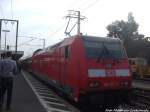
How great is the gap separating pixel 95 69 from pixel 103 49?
97cm

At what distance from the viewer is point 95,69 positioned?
1253 cm

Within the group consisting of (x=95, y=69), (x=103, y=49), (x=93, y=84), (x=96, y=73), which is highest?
(x=103, y=49)

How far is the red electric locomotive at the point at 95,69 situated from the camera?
12266 millimetres

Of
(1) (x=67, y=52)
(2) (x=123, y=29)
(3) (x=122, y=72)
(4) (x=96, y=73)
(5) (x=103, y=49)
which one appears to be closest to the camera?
(4) (x=96, y=73)

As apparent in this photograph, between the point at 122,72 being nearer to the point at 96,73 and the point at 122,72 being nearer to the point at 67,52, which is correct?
the point at 96,73

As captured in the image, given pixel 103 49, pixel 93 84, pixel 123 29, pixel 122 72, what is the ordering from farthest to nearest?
pixel 123 29, pixel 103 49, pixel 122 72, pixel 93 84

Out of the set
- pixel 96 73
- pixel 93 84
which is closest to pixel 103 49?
pixel 96 73

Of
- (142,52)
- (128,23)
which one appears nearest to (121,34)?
(128,23)

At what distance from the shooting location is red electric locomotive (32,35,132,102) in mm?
12266

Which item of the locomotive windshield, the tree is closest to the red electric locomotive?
the locomotive windshield

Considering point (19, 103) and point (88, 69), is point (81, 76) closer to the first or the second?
point (88, 69)

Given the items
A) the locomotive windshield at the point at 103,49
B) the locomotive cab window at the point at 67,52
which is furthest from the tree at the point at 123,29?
the locomotive windshield at the point at 103,49

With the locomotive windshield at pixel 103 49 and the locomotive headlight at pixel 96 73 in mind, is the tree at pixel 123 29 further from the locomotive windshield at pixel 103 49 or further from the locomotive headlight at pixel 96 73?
the locomotive headlight at pixel 96 73

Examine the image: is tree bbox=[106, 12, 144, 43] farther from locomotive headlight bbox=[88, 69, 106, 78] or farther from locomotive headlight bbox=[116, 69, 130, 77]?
locomotive headlight bbox=[88, 69, 106, 78]
